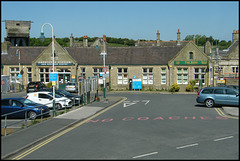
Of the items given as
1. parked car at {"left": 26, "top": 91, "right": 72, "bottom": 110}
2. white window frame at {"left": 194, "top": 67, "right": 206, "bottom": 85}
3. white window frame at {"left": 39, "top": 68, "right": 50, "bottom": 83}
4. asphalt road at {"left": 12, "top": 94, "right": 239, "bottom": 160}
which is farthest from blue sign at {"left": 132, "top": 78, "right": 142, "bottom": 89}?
asphalt road at {"left": 12, "top": 94, "right": 239, "bottom": 160}

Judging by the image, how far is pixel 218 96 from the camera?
25.7m

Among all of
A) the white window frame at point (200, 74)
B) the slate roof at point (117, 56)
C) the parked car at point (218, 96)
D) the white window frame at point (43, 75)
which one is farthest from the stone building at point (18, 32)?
the parked car at point (218, 96)

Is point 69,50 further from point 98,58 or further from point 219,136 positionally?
point 219,136

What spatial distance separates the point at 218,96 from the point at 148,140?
45.1 ft

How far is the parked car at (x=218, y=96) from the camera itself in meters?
24.7

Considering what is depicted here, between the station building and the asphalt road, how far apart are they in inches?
1267

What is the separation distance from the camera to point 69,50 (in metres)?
55.8

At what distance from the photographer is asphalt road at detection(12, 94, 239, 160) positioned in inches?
449

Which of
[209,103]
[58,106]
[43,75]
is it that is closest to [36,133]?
[58,106]

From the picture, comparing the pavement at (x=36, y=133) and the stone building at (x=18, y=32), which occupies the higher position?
the stone building at (x=18, y=32)

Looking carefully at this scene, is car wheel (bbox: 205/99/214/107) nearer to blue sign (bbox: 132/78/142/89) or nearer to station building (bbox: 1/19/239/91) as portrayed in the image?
blue sign (bbox: 132/78/142/89)

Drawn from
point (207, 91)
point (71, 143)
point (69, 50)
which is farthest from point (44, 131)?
point (69, 50)

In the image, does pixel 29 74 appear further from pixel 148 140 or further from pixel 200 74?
pixel 148 140

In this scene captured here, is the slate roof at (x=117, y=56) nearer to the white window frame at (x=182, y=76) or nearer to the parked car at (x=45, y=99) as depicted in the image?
the white window frame at (x=182, y=76)
